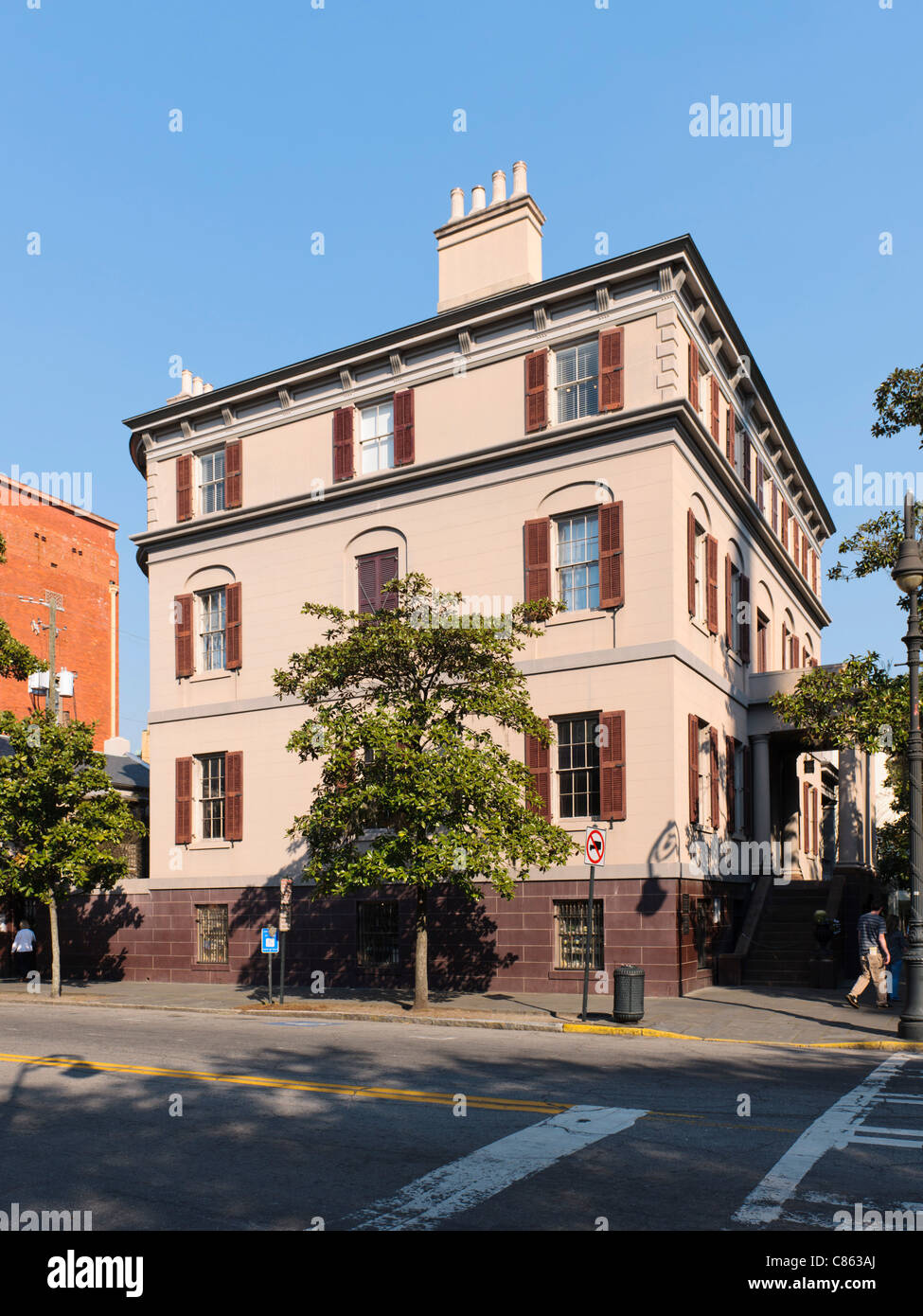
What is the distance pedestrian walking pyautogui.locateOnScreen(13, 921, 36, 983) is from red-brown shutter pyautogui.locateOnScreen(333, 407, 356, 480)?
48.8 feet

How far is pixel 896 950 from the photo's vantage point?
38.2m

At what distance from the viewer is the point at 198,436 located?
103 ft

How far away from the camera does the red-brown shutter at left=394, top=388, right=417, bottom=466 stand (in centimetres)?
2712

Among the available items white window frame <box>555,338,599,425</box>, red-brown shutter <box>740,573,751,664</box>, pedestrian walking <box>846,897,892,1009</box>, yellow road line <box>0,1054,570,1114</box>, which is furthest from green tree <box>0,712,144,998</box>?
pedestrian walking <box>846,897,892,1009</box>

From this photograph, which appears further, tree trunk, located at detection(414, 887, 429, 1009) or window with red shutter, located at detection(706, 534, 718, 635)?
window with red shutter, located at detection(706, 534, 718, 635)

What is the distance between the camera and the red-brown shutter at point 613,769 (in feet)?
75.5

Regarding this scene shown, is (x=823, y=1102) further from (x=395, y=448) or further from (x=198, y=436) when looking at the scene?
(x=198, y=436)

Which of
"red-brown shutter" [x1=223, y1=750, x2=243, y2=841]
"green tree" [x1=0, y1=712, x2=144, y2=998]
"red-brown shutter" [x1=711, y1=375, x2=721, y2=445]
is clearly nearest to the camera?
"green tree" [x1=0, y1=712, x2=144, y2=998]

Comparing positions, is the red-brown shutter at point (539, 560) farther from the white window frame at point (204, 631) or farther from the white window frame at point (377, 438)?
the white window frame at point (204, 631)

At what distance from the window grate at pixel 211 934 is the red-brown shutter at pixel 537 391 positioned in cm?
1408

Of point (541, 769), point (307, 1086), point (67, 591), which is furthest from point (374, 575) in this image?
point (67, 591)

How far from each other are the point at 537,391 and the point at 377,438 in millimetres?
4688

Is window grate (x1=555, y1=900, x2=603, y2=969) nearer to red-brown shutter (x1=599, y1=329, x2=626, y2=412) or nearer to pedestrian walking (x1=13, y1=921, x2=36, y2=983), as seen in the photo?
red-brown shutter (x1=599, y1=329, x2=626, y2=412)
